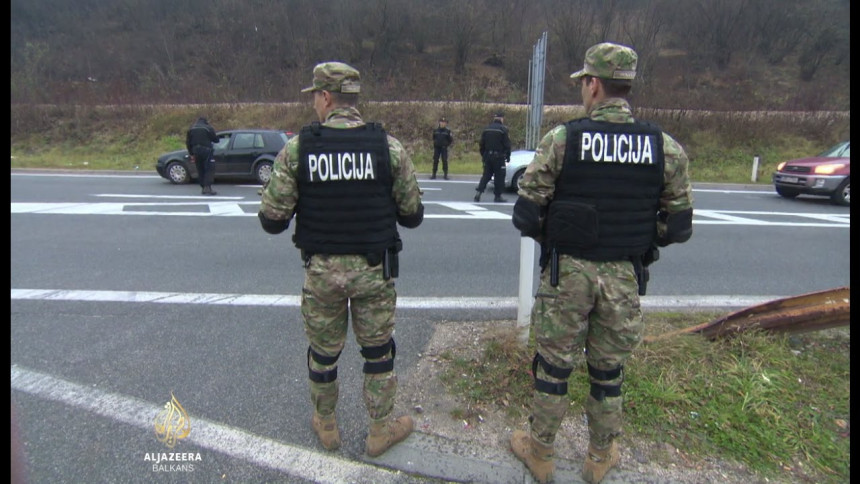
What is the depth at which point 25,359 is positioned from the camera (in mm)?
3447

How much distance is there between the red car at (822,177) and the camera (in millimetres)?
10406

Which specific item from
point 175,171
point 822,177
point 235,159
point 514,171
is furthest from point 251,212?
point 822,177

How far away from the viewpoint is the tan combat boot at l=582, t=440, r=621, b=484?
2.29 m

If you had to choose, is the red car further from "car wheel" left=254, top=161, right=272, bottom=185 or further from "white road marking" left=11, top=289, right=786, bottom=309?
"car wheel" left=254, top=161, right=272, bottom=185

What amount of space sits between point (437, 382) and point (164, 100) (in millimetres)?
27384

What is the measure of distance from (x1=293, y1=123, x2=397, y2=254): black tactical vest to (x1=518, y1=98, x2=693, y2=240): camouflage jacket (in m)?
0.71

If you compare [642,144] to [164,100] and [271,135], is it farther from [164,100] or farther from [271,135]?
[164,100]

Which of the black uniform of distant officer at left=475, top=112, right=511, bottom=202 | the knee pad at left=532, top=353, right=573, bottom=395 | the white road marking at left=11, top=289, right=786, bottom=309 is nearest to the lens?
the knee pad at left=532, top=353, right=573, bottom=395

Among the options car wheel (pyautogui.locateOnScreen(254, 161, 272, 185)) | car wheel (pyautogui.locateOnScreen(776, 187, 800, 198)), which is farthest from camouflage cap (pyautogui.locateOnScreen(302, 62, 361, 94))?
car wheel (pyautogui.locateOnScreen(776, 187, 800, 198))

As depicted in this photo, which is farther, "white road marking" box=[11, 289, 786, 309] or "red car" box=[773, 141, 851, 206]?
"red car" box=[773, 141, 851, 206]

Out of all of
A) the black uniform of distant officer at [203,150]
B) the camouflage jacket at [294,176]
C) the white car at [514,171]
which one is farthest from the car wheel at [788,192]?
the black uniform of distant officer at [203,150]

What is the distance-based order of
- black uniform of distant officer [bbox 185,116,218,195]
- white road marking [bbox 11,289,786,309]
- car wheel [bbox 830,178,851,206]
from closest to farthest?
white road marking [bbox 11,289,786,309]
car wheel [bbox 830,178,851,206]
black uniform of distant officer [bbox 185,116,218,195]

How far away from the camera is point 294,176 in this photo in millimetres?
2373

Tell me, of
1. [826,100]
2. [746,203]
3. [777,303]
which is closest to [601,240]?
[777,303]
